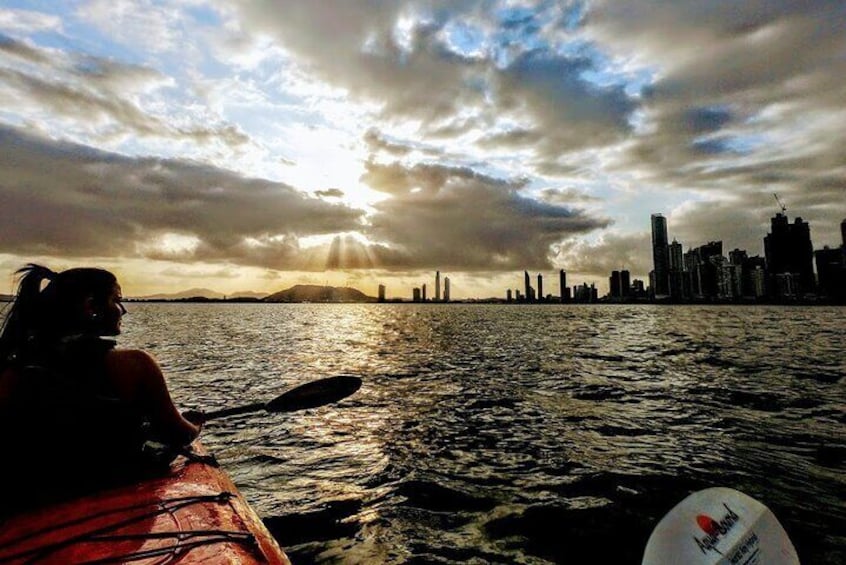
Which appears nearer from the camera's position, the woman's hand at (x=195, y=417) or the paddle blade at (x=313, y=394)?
the woman's hand at (x=195, y=417)

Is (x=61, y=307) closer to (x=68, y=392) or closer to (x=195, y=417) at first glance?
(x=68, y=392)

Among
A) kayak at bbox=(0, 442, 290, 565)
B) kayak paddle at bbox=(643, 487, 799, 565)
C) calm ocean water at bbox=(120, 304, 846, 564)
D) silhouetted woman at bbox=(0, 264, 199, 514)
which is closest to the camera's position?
kayak at bbox=(0, 442, 290, 565)

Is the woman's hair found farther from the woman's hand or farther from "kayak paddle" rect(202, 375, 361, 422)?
"kayak paddle" rect(202, 375, 361, 422)

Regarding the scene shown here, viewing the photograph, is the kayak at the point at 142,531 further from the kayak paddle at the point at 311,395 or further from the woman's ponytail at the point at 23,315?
the kayak paddle at the point at 311,395

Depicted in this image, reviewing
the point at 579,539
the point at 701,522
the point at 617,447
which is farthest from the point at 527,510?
the point at 617,447

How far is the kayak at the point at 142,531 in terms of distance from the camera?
128 inches

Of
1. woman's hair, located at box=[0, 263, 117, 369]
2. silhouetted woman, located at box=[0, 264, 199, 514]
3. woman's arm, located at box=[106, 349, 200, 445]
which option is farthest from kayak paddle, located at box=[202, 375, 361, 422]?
woman's hair, located at box=[0, 263, 117, 369]

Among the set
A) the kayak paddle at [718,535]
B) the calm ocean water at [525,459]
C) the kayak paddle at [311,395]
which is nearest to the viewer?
the kayak paddle at [718,535]

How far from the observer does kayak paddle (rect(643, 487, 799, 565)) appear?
13.2 ft

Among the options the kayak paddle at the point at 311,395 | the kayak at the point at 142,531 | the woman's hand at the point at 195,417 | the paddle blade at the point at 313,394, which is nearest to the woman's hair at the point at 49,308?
the kayak at the point at 142,531

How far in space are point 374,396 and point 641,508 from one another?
10.6 m

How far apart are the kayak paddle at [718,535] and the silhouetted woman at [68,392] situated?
4801 millimetres

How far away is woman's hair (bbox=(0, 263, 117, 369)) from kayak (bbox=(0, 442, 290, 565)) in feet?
4.70

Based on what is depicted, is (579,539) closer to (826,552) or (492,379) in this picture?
(826,552)
